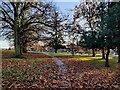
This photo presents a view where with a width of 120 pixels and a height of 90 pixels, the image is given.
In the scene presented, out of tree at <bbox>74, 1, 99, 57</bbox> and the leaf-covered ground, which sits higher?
tree at <bbox>74, 1, 99, 57</bbox>

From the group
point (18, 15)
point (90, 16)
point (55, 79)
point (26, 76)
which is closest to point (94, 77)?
point (55, 79)

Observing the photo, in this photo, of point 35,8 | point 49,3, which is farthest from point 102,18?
point 35,8

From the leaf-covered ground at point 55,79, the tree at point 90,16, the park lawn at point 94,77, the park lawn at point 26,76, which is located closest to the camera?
the park lawn at point 26,76

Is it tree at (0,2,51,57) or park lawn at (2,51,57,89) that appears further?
tree at (0,2,51,57)

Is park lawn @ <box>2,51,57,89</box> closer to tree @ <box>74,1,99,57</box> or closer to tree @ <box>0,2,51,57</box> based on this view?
tree @ <box>74,1,99,57</box>

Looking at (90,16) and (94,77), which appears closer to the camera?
(94,77)

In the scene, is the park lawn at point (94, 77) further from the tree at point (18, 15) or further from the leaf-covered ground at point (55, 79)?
the tree at point (18, 15)

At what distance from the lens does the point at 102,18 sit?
67.7 ft

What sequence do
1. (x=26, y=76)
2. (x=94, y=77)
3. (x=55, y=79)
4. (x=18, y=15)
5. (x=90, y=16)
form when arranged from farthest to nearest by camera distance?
(x=90, y=16), (x=18, y=15), (x=94, y=77), (x=26, y=76), (x=55, y=79)

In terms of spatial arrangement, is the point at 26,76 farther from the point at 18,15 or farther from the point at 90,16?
the point at 90,16

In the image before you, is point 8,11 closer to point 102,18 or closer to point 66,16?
point 66,16

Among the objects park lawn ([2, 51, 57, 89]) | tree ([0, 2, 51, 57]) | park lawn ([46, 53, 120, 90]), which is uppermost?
tree ([0, 2, 51, 57])

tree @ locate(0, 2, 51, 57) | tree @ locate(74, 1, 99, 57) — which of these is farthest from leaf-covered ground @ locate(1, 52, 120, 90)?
tree @ locate(0, 2, 51, 57)

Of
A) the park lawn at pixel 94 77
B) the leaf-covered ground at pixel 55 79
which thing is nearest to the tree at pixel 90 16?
the park lawn at pixel 94 77
